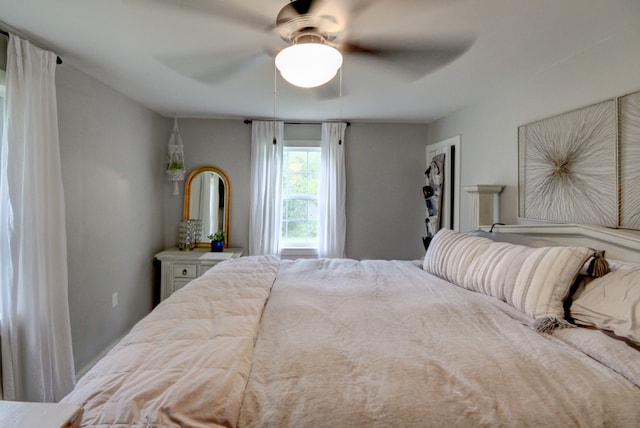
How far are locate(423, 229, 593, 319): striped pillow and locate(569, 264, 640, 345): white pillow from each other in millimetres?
67

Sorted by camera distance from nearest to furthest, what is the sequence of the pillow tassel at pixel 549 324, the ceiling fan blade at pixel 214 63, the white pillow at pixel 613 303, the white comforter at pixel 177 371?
the white comforter at pixel 177 371, the white pillow at pixel 613 303, the pillow tassel at pixel 549 324, the ceiling fan blade at pixel 214 63

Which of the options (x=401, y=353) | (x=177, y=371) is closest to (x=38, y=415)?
(x=177, y=371)

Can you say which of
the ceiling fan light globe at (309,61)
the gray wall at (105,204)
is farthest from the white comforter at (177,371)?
the gray wall at (105,204)

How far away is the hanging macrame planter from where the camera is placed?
3588 millimetres

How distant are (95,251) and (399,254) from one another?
10.1ft

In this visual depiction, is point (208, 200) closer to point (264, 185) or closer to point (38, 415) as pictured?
point (264, 185)

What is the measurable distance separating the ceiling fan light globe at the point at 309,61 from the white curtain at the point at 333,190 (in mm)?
2229

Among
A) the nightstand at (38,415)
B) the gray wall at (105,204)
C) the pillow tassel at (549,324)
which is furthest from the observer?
the gray wall at (105,204)

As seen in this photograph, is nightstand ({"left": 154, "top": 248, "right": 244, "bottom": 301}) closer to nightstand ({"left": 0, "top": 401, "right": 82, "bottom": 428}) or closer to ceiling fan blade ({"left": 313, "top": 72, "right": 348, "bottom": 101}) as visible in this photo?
ceiling fan blade ({"left": 313, "top": 72, "right": 348, "bottom": 101})

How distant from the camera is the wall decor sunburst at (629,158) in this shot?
157cm

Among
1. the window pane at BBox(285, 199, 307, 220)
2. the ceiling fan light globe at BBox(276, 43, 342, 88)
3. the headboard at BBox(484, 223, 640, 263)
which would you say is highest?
the ceiling fan light globe at BBox(276, 43, 342, 88)

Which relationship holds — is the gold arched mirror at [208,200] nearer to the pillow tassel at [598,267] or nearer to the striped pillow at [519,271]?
the striped pillow at [519,271]

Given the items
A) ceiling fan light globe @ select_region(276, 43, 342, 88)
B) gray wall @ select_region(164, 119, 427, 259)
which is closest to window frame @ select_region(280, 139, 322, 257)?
gray wall @ select_region(164, 119, 427, 259)

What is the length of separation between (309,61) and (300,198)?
2623mm
